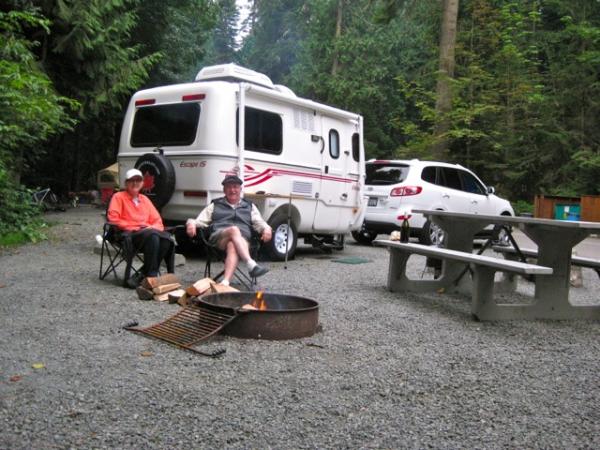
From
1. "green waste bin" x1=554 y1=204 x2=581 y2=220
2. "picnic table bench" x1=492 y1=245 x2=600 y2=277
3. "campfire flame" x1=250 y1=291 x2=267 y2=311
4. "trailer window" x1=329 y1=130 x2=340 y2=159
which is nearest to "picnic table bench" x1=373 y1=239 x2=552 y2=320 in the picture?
"picnic table bench" x1=492 y1=245 x2=600 y2=277

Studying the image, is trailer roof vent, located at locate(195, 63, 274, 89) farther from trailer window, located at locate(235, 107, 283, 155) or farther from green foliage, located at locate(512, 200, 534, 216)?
green foliage, located at locate(512, 200, 534, 216)

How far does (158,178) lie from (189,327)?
13.0 feet

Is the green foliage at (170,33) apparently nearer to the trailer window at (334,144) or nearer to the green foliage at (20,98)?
the green foliage at (20,98)

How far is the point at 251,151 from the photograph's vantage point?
8.36 metres

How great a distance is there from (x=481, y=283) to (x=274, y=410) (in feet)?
9.22

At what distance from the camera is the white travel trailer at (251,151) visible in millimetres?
8031

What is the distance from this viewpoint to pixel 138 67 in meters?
15.0

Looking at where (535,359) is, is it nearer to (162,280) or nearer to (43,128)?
(162,280)

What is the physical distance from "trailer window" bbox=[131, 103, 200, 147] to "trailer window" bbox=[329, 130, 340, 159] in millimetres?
2403

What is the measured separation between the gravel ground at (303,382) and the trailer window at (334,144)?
4344mm

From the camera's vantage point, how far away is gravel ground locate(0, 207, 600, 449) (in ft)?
9.30

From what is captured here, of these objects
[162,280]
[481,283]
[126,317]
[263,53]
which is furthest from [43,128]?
[263,53]

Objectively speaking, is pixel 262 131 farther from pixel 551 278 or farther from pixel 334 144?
pixel 551 278

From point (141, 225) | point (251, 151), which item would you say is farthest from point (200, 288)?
point (251, 151)
